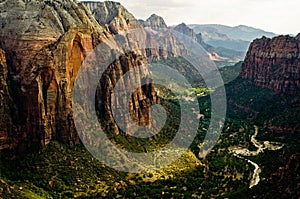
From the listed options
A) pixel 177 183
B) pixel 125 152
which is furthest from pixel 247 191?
pixel 125 152

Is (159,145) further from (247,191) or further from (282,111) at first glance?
(282,111)

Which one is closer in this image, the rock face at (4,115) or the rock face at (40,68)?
the rock face at (4,115)

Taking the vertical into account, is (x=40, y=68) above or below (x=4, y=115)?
above

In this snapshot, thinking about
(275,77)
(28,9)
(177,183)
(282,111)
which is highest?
(28,9)

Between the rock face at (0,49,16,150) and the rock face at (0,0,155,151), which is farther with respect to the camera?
the rock face at (0,0,155,151)

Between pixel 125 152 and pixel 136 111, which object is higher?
pixel 136 111

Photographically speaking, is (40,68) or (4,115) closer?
(4,115)

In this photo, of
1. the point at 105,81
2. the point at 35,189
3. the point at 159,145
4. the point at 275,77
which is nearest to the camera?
the point at 35,189

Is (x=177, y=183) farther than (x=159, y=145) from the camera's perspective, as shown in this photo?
No
